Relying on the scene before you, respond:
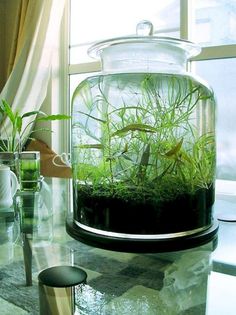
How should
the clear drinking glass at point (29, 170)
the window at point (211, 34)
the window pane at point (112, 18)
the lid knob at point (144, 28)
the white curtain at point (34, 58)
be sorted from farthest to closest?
the white curtain at point (34, 58) → the window pane at point (112, 18) → the window at point (211, 34) → the clear drinking glass at point (29, 170) → the lid knob at point (144, 28)

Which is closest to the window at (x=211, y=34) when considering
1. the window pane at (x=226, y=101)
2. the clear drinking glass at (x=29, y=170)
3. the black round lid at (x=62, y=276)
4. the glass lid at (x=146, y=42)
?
the window pane at (x=226, y=101)

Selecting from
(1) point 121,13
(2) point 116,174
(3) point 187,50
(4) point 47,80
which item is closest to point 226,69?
(1) point 121,13

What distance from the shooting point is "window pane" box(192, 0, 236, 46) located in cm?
211

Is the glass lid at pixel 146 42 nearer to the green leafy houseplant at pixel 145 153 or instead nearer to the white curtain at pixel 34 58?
the green leafy houseplant at pixel 145 153

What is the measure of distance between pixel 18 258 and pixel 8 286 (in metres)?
0.11

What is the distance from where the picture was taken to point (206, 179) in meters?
0.64

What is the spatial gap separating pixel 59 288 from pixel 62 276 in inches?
1.4

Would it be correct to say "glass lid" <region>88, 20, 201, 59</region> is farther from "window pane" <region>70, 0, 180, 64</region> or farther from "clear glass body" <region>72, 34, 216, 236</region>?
"window pane" <region>70, 0, 180, 64</region>

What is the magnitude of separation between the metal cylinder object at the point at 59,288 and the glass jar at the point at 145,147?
0.10 metres

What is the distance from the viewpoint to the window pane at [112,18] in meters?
2.35

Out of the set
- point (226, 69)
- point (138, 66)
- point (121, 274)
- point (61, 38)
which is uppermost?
point (61, 38)

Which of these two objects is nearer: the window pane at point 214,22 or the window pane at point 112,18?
the window pane at point 214,22

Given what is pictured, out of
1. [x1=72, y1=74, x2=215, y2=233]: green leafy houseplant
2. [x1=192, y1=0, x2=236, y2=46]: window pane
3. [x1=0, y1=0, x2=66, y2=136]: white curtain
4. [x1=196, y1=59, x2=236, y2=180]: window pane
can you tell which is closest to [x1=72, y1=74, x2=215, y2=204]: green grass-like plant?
[x1=72, y1=74, x2=215, y2=233]: green leafy houseplant

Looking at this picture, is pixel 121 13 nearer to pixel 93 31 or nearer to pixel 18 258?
A: pixel 93 31
